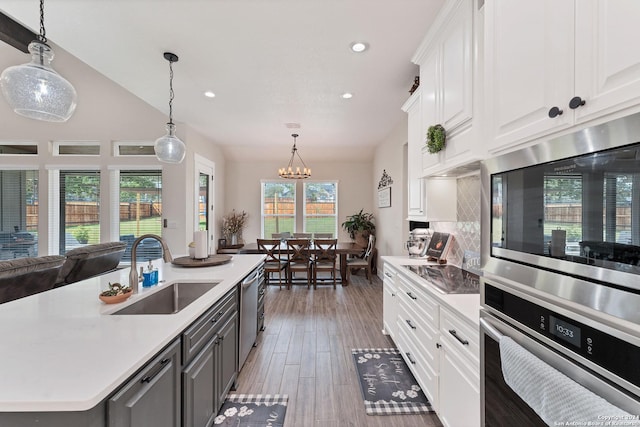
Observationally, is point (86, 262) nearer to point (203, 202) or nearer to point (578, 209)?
point (203, 202)

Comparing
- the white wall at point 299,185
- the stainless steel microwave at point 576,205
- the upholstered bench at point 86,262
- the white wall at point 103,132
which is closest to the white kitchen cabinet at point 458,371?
the stainless steel microwave at point 576,205

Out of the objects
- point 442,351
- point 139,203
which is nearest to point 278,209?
point 139,203

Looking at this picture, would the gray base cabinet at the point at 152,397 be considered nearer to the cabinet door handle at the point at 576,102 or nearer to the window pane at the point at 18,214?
the cabinet door handle at the point at 576,102

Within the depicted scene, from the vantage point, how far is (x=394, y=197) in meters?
4.75

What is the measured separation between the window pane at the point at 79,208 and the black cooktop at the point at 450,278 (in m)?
5.48

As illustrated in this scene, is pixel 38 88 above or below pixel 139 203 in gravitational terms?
above

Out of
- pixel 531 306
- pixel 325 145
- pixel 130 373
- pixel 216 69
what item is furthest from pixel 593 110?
pixel 325 145

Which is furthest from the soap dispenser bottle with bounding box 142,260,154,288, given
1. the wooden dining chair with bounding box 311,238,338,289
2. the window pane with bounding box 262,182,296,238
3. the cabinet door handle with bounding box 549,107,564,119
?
the window pane with bounding box 262,182,296,238

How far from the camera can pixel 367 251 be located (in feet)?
17.8

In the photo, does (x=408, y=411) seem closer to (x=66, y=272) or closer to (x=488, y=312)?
(x=488, y=312)

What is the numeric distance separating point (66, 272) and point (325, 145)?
4.73 m

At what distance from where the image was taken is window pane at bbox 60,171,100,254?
484 cm

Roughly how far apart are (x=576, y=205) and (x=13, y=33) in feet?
20.0

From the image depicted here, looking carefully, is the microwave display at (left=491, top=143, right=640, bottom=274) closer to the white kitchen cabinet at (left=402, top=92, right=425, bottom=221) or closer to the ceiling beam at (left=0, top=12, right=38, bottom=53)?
the white kitchen cabinet at (left=402, top=92, right=425, bottom=221)
